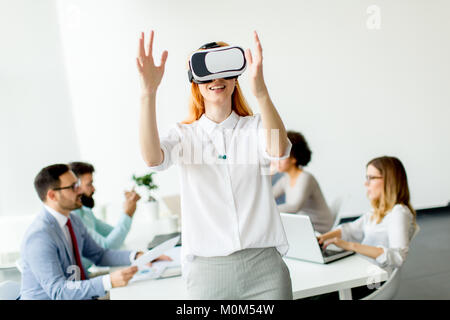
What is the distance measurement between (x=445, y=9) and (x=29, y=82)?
3290 mm

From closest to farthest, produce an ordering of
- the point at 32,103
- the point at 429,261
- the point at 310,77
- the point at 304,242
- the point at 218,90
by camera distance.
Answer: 1. the point at 218,90
2. the point at 304,242
3. the point at 429,261
4. the point at 310,77
5. the point at 32,103

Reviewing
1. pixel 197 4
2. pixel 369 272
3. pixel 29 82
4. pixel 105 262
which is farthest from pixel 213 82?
pixel 29 82

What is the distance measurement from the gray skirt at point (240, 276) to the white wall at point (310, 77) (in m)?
0.91

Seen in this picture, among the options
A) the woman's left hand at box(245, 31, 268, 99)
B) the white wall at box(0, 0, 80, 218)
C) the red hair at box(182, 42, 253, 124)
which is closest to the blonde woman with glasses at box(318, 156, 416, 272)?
the red hair at box(182, 42, 253, 124)

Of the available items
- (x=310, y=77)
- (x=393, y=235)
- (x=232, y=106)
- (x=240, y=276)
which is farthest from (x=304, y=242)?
(x=310, y=77)

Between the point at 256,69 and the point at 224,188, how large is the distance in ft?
0.96

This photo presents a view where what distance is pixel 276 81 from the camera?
2.97 metres

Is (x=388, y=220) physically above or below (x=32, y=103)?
below

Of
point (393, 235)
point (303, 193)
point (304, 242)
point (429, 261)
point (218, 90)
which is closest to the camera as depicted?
point (218, 90)

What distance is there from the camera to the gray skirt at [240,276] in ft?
2.87

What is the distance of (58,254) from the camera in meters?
1.57

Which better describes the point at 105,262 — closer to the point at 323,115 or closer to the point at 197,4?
the point at 197,4

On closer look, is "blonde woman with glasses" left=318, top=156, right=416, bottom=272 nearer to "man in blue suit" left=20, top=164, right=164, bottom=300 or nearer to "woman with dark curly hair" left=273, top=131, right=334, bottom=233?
"woman with dark curly hair" left=273, top=131, right=334, bottom=233

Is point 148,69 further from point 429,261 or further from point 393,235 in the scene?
point 429,261
